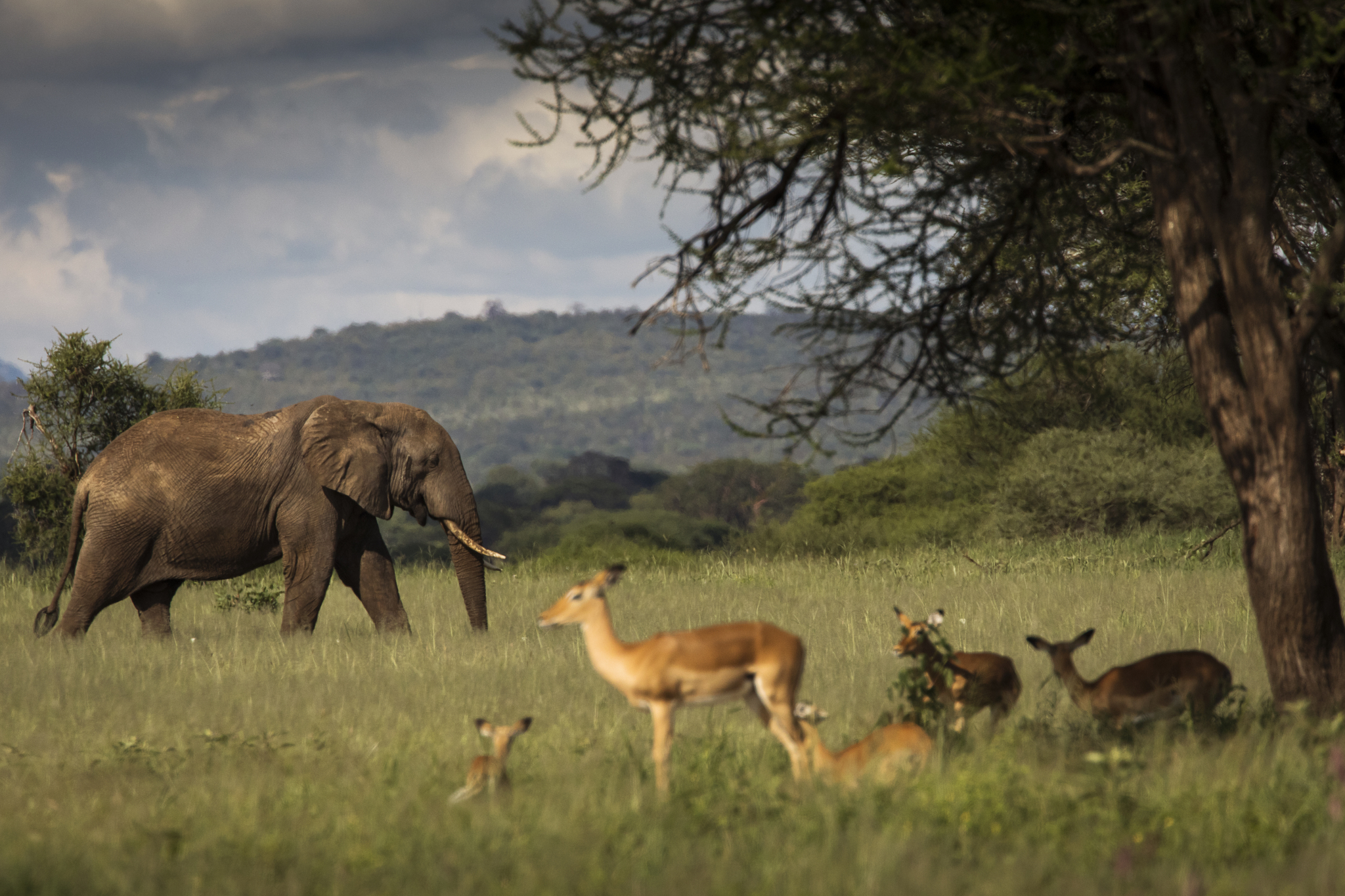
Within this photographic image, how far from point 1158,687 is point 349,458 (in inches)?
344

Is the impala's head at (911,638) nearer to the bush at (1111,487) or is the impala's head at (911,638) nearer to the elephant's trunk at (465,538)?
the elephant's trunk at (465,538)

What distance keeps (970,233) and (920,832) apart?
544 centimetres

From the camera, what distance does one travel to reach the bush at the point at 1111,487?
97.6 feet

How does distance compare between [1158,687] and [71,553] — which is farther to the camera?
[71,553]

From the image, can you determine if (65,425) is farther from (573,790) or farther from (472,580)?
(573,790)

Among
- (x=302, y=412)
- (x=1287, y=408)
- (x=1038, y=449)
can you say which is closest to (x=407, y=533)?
(x=1038, y=449)

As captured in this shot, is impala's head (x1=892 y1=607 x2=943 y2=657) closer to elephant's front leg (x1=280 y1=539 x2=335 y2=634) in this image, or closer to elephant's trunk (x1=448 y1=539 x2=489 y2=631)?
elephant's trunk (x1=448 y1=539 x2=489 y2=631)

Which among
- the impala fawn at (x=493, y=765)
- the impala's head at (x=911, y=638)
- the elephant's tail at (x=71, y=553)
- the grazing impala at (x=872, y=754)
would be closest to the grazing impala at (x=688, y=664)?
the grazing impala at (x=872, y=754)

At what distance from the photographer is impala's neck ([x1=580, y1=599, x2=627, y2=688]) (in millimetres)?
5816

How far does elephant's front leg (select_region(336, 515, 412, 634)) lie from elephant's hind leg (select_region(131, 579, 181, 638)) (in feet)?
6.87

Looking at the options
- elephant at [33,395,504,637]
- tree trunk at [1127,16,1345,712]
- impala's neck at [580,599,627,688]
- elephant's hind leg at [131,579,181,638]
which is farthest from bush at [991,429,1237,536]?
impala's neck at [580,599,627,688]

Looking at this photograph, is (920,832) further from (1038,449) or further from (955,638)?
Answer: (1038,449)

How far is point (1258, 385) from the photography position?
23.9ft

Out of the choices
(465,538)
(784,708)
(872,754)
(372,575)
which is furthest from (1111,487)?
(784,708)
